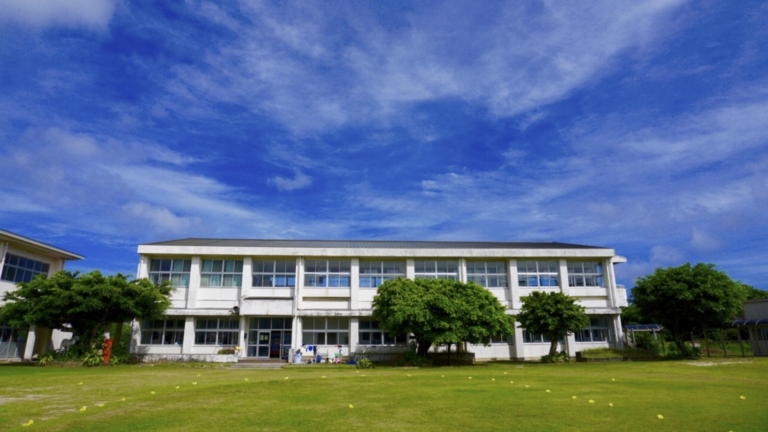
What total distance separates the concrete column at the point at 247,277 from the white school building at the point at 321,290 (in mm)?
72

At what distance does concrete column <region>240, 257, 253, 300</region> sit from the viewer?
34.3m

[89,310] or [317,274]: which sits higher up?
[317,274]

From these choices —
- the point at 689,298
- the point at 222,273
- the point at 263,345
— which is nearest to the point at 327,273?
the point at 263,345

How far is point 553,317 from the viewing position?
2878cm

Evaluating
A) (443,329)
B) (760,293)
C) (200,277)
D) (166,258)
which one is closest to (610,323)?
(443,329)

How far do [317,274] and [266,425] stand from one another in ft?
90.5

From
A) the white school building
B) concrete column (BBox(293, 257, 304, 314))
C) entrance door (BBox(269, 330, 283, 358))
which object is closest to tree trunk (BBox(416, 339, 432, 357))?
the white school building

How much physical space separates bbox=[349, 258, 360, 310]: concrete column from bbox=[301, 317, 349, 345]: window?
1.22m

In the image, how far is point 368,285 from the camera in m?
36.1

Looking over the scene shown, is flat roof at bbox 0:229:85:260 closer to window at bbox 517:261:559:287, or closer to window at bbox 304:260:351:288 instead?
window at bbox 304:260:351:288

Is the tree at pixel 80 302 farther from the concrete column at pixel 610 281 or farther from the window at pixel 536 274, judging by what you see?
the concrete column at pixel 610 281

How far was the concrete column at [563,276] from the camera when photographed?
3703 centimetres

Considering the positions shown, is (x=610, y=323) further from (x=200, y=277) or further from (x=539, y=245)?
(x=200, y=277)

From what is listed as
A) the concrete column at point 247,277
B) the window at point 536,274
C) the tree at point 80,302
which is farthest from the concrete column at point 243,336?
the window at point 536,274
